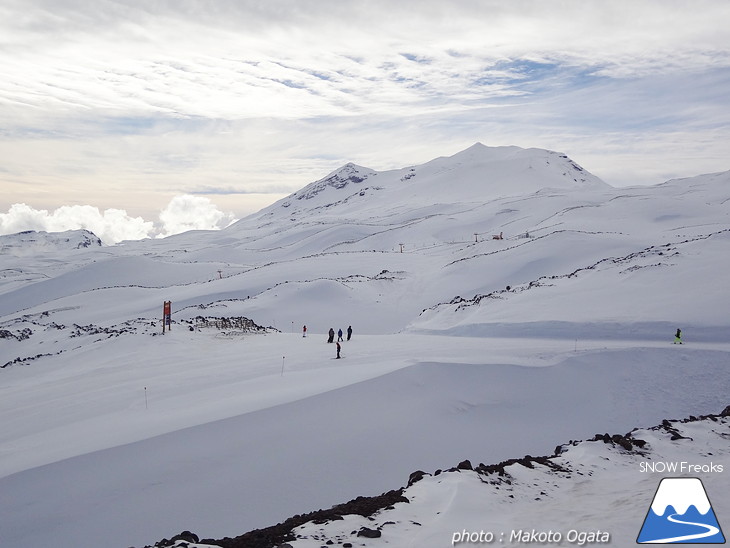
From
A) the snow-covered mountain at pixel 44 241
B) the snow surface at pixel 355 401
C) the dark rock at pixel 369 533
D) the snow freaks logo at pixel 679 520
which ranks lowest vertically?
the snow surface at pixel 355 401

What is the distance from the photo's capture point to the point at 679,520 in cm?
610

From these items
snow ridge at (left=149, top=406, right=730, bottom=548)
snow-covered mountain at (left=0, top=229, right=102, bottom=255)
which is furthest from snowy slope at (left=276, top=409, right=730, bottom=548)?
snow-covered mountain at (left=0, top=229, right=102, bottom=255)

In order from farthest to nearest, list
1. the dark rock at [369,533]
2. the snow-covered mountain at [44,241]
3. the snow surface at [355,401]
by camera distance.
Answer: the snow-covered mountain at [44,241] < the snow surface at [355,401] < the dark rock at [369,533]

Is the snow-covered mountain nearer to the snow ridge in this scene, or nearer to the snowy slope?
the snow ridge

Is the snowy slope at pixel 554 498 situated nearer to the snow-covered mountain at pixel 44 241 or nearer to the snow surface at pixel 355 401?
the snow surface at pixel 355 401

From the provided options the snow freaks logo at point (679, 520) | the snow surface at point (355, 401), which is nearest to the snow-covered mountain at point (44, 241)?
the snow surface at point (355, 401)

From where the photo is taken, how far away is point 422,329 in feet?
92.2

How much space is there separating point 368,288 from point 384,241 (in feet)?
150

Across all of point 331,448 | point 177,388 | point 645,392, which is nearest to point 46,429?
point 177,388

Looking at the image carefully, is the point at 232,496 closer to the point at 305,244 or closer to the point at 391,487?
the point at 391,487

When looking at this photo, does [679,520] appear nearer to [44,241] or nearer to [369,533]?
[369,533]

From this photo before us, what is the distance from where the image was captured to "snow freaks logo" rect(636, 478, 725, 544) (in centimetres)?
583

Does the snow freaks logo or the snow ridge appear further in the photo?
the snow ridge

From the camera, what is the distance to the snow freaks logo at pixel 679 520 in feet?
19.1
